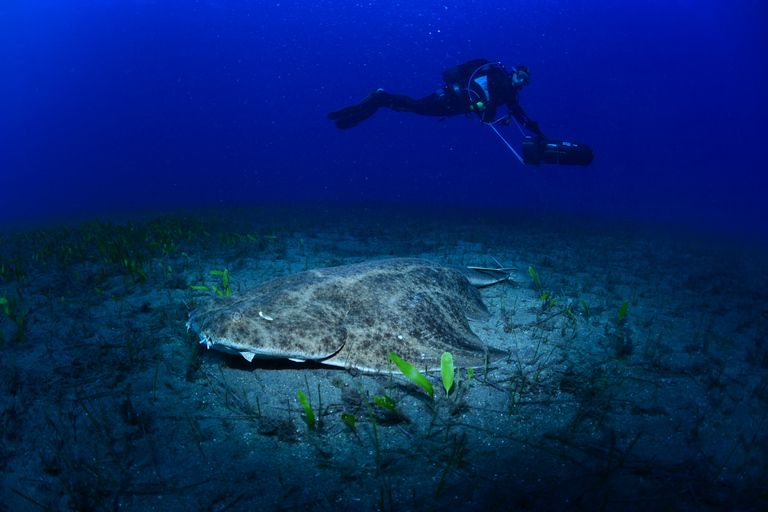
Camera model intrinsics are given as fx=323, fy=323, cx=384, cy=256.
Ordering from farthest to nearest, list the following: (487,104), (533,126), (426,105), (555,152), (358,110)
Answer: (358,110)
(426,105)
(487,104)
(533,126)
(555,152)

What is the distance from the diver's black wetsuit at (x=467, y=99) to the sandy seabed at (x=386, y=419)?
955 centimetres

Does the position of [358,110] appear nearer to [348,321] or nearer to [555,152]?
[555,152]

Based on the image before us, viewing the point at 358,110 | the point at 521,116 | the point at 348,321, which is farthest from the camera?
the point at 358,110

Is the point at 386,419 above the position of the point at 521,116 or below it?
below

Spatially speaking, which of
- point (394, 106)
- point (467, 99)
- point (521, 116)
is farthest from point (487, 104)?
point (394, 106)

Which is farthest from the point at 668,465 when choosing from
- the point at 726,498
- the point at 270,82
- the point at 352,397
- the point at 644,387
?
the point at 270,82

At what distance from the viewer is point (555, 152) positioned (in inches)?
410

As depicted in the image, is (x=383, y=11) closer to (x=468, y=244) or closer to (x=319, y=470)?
(x=468, y=244)

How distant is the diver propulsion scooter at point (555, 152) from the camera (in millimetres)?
10180

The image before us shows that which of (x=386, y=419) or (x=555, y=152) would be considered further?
(x=555, y=152)

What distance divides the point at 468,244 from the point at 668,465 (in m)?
7.11

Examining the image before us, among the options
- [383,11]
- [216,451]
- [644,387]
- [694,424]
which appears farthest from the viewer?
[383,11]

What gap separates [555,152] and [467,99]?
427 cm

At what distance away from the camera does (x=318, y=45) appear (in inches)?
4582
